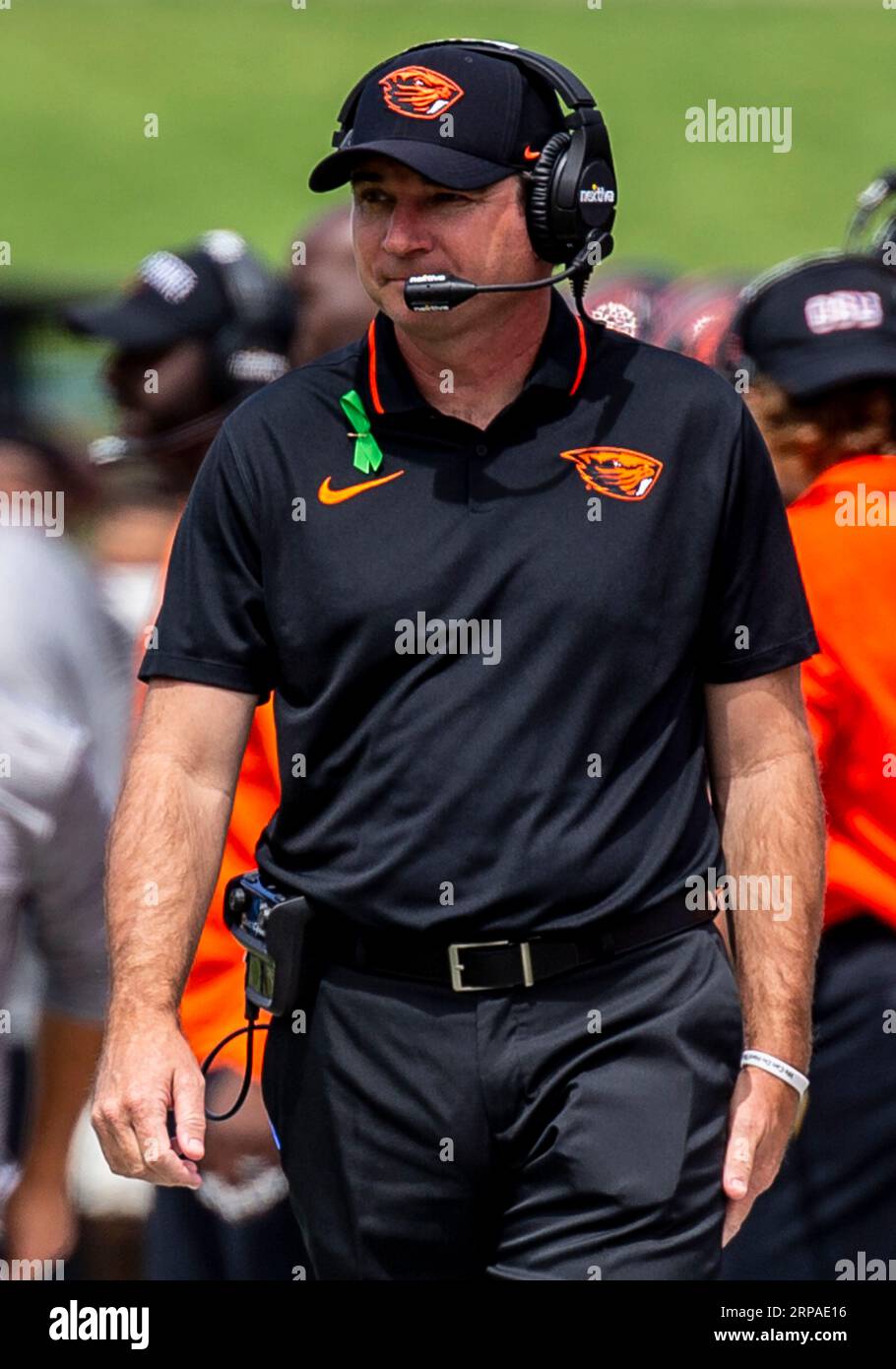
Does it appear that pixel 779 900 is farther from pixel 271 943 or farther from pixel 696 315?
pixel 696 315

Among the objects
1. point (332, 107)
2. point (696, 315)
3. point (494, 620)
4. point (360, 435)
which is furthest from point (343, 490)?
point (332, 107)

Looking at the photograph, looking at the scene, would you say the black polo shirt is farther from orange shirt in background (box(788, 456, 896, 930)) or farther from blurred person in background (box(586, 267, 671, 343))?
blurred person in background (box(586, 267, 671, 343))

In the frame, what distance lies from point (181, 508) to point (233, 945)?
1062 mm

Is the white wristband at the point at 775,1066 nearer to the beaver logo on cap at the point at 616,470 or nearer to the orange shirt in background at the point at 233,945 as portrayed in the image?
the beaver logo on cap at the point at 616,470

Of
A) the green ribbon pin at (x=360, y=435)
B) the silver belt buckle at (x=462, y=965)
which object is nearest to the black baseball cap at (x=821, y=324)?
the green ribbon pin at (x=360, y=435)

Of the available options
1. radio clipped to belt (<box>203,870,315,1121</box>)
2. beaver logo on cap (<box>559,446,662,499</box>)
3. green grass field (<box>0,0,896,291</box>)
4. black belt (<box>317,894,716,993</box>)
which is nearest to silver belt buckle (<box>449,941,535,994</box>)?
black belt (<box>317,894,716,993</box>)

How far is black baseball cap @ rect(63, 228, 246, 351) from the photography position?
503 cm

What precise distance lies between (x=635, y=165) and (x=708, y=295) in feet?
63.1

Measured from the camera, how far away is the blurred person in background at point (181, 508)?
4.17m

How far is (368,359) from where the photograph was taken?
3191 millimetres

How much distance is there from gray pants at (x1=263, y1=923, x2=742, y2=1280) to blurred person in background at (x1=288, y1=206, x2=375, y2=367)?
7.34ft

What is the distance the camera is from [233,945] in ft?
13.8

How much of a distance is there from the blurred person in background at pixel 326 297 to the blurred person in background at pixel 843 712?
936mm

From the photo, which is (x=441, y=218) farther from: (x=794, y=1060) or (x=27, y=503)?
(x=27, y=503)
